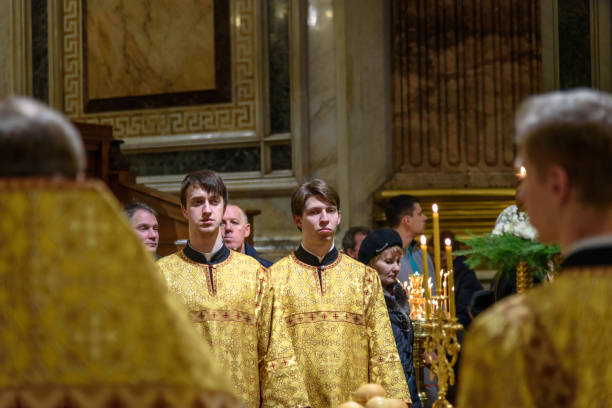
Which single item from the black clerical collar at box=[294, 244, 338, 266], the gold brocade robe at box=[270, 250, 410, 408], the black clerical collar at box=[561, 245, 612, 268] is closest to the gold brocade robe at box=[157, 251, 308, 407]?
the gold brocade robe at box=[270, 250, 410, 408]

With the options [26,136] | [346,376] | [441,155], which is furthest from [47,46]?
[26,136]

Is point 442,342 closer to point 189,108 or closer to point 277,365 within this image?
point 277,365

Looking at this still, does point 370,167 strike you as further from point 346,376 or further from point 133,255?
point 133,255

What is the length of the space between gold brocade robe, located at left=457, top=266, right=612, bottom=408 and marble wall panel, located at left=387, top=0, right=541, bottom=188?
6.68 m

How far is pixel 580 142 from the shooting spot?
155 cm

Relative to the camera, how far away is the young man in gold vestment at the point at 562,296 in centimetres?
149

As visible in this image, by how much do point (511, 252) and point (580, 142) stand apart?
1.35 meters

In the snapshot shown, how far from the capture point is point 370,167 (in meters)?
8.12

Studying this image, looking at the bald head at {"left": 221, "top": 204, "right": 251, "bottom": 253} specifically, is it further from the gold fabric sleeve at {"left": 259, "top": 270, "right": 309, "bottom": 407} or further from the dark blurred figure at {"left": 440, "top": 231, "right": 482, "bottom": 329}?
the dark blurred figure at {"left": 440, "top": 231, "right": 482, "bottom": 329}

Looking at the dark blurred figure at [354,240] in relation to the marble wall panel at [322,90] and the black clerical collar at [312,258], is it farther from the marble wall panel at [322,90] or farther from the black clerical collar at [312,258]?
the black clerical collar at [312,258]

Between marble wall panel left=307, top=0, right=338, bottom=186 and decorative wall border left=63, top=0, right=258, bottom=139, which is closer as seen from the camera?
marble wall panel left=307, top=0, right=338, bottom=186

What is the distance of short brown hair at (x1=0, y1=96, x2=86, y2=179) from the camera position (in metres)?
1.50

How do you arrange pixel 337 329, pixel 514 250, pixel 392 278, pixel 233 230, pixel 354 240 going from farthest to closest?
pixel 354 240, pixel 233 230, pixel 392 278, pixel 337 329, pixel 514 250

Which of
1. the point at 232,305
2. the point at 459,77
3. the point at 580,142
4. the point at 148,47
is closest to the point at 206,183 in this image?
the point at 232,305
